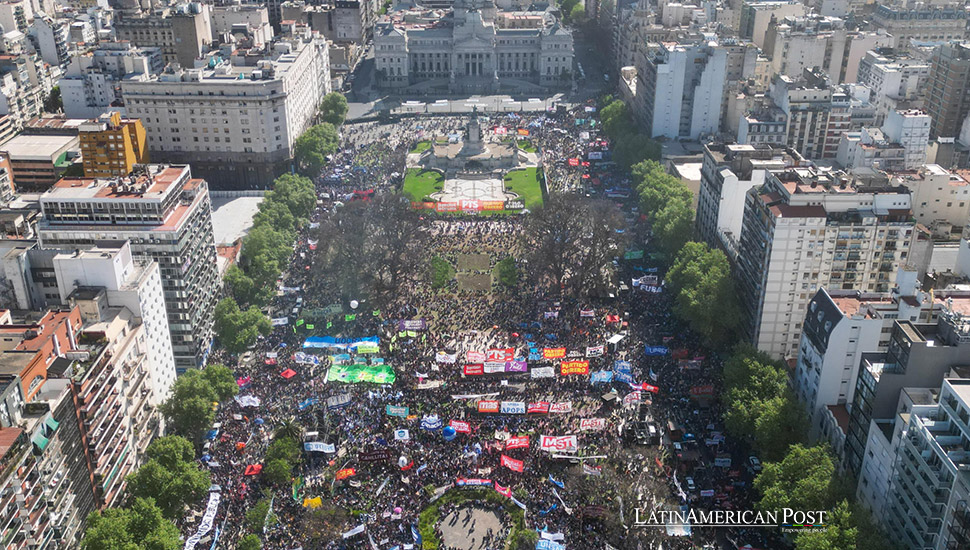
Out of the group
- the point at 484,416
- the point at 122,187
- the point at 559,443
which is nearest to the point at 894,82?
the point at 484,416

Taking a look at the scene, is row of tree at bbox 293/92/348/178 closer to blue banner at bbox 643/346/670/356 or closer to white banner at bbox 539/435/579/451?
blue banner at bbox 643/346/670/356

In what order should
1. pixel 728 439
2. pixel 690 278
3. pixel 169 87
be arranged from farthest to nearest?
pixel 169 87 < pixel 690 278 < pixel 728 439

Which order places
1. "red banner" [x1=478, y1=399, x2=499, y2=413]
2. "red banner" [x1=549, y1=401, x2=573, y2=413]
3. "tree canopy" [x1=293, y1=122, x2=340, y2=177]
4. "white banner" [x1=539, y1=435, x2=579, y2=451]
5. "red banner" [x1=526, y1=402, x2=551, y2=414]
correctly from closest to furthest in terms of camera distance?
1. "white banner" [x1=539, y1=435, x2=579, y2=451]
2. "red banner" [x1=549, y1=401, x2=573, y2=413]
3. "red banner" [x1=526, y1=402, x2=551, y2=414]
4. "red banner" [x1=478, y1=399, x2=499, y2=413]
5. "tree canopy" [x1=293, y1=122, x2=340, y2=177]

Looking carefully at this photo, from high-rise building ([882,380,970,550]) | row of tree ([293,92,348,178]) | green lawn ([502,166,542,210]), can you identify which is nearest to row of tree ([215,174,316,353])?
row of tree ([293,92,348,178])

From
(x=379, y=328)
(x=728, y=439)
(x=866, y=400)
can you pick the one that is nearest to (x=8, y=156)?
(x=379, y=328)

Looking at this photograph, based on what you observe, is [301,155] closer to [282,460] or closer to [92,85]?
[92,85]

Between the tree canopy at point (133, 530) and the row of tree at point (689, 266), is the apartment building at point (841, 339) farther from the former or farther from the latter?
the tree canopy at point (133, 530)
